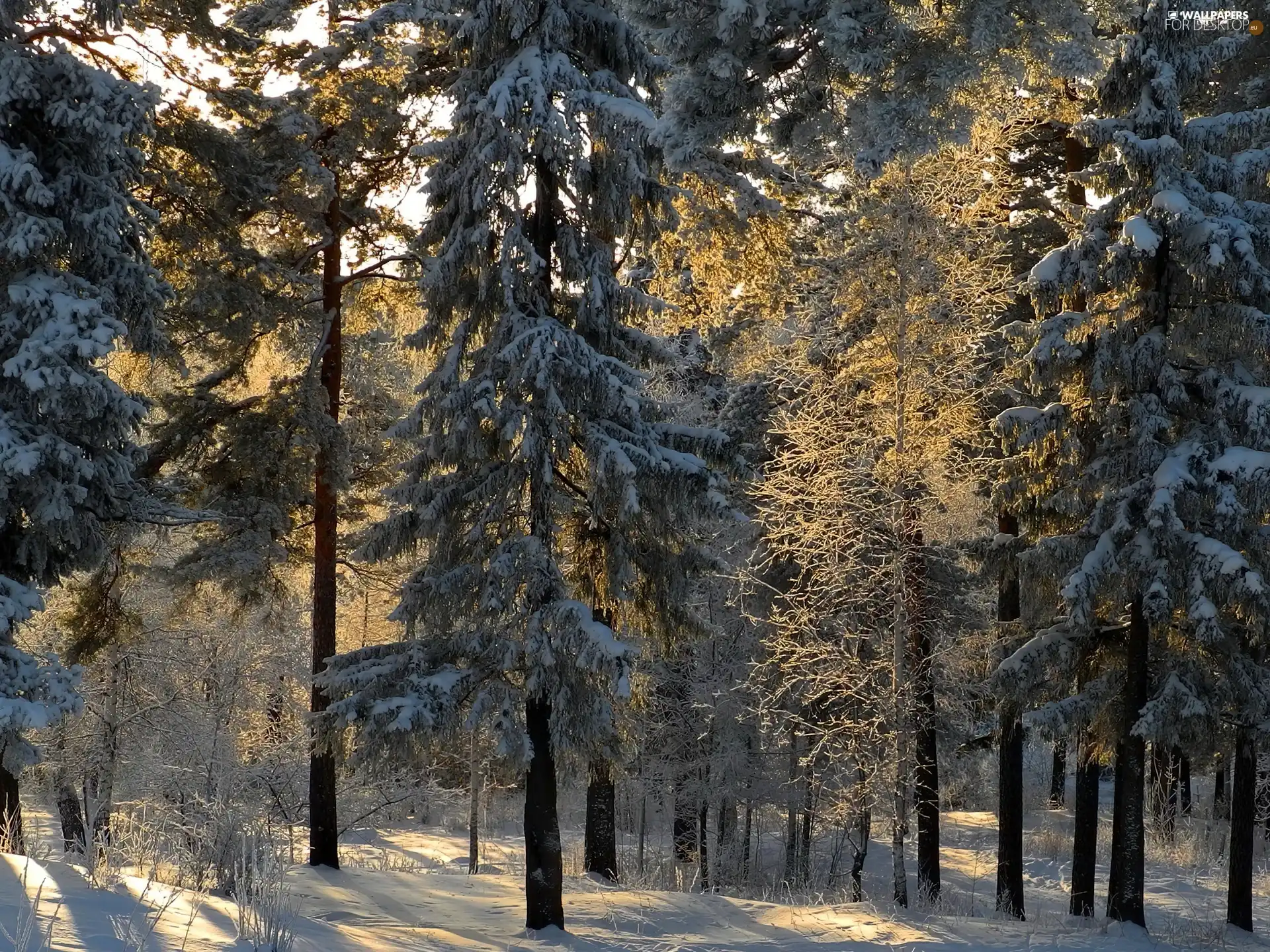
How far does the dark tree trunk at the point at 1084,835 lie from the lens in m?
14.4

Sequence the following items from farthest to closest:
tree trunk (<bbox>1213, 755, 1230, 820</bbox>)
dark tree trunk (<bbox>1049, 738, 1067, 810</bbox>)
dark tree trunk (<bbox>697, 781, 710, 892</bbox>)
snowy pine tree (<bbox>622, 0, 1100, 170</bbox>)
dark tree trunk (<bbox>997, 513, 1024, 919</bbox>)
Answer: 1. dark tree trunk (<bbox>1049, 738, 1067, 810</bbox>)
2. tree trunk (<bbox>1213, 755, 1230, 820</bbox>)
3. dark tree trunk (<bbox>697, 781, 710, 892</bbox>)
4. dark tree trunk (<bbox>997, 513, 1024, 919</bbox>)
5. snowy pine tree (<bbox>622, 0, 1100, 170</bbox>)

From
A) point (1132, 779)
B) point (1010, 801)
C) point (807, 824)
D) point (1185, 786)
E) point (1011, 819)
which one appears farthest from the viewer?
point (1185, 786)

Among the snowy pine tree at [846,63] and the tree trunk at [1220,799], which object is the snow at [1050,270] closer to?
the snowy pine tree at [846,63]

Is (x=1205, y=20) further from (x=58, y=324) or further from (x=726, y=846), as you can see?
(x=726, y=846)

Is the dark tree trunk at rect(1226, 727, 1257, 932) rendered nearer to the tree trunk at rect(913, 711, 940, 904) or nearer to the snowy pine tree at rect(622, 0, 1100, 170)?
the tree trunk at rect(913, 711, 940, 904)

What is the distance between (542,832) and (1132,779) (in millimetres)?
6837

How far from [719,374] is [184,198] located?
13.5m

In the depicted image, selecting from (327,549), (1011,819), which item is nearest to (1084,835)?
(1011,819)

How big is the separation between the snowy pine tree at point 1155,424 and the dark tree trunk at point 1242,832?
990 mm

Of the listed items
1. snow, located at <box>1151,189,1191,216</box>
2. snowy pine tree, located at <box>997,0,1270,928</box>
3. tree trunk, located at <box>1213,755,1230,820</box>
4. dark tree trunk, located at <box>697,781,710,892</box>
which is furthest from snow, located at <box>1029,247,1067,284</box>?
tree trunk, located at <box>1213,755,1230,820</box>

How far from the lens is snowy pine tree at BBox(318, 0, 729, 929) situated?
10477mm

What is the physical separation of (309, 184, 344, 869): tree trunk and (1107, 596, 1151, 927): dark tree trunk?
390 inches

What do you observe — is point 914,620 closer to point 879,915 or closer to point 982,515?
point 982,515

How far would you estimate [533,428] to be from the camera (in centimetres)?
1059
